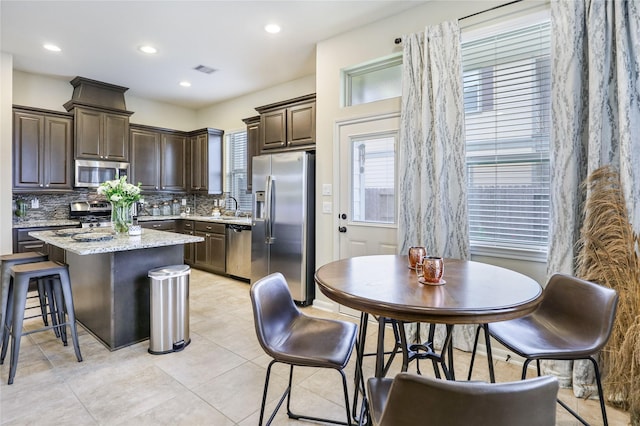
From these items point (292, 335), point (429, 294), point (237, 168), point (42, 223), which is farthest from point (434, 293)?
point (42, 223)

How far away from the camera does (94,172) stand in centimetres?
500

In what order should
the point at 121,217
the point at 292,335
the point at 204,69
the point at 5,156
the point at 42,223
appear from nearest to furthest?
1. the point at 292,335
2. the point at 121,217
3. the point at 5,156
4. the point at 42,223
5. the point at 204,69

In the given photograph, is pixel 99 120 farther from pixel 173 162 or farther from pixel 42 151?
pixel 173 162

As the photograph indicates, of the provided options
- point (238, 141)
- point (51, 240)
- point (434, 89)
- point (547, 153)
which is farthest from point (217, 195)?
point (547, 153)

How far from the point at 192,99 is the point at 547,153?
5.66m

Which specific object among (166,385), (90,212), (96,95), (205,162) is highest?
(96,95)

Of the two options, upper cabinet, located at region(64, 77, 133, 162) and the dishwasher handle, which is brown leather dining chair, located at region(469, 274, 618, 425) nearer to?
the dishwasher handle

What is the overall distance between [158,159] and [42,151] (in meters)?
1.62

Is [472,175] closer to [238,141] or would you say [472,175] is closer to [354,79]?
[354,79]

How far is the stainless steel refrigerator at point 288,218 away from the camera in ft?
12.9

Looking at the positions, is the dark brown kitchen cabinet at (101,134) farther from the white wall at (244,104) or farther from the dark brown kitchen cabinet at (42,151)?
the white wall at (244,104)

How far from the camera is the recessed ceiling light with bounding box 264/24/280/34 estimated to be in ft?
11.2

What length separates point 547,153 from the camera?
2465 millimetres

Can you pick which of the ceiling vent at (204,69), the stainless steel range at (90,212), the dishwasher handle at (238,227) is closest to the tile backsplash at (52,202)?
the stainless steel range at (90,212)
